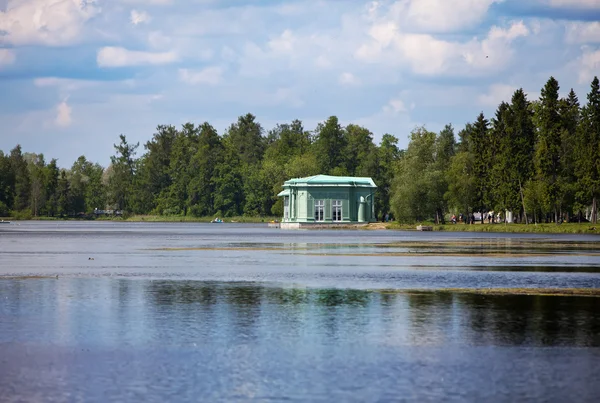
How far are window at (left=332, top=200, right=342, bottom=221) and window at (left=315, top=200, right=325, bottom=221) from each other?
1859 mm

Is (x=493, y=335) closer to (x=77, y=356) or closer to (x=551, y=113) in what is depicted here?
(x=77, y=356)

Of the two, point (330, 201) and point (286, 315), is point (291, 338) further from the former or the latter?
point (330, 201)

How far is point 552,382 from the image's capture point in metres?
17.3

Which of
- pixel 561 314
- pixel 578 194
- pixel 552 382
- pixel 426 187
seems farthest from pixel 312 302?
pixel 426 187

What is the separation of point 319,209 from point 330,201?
234 centimetres

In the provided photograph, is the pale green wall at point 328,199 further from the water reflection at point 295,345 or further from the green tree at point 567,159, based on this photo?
the water reflection at point 295,345

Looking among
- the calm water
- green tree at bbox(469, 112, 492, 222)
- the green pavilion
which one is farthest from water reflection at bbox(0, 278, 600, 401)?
the green pavilion

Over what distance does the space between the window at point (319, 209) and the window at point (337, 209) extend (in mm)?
1859

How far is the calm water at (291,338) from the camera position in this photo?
1689 cm

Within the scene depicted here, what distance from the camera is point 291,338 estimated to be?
73.8 feet

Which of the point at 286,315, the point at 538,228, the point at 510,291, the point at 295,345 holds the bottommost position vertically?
the point at 295,345

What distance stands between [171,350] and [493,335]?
796 cm

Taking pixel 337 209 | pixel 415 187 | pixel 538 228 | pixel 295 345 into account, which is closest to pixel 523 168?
pixel 538 228

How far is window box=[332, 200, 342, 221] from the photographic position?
518 feet
